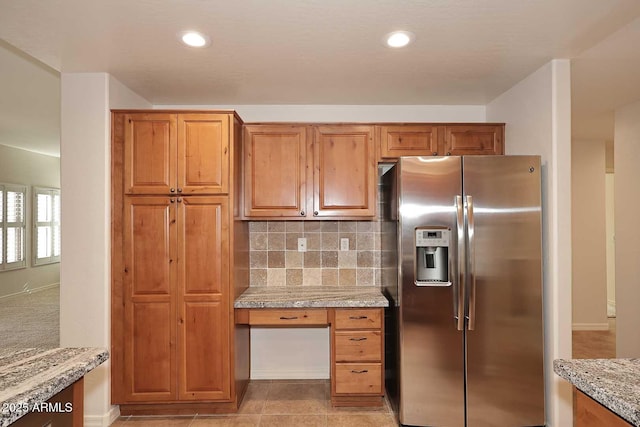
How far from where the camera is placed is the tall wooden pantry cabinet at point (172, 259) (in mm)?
2607

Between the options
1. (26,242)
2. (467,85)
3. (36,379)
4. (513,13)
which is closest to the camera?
(36,379)

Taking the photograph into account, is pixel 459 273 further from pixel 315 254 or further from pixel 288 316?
pixel 315 254

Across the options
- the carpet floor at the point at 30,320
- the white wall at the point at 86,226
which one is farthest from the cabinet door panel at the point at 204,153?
the carpet floor at the point at 30,320

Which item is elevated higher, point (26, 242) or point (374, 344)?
point (26, 242)

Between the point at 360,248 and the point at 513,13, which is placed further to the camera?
the point at 360,248

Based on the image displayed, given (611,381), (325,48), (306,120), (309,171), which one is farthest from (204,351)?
(611,381)

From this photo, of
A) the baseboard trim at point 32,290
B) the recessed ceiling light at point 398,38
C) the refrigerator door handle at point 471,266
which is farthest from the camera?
the baseboard trim at point 32,290

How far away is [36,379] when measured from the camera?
3.45ft

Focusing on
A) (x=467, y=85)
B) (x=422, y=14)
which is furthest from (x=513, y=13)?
(x=467, y=85)

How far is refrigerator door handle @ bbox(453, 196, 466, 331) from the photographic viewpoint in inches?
92.4

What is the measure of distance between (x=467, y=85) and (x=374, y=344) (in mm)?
2101

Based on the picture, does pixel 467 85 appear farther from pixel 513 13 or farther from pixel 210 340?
pixel 210 340

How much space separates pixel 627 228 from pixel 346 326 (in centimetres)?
292

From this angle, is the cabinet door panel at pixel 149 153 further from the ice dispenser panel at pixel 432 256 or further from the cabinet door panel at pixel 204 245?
the ice dispenser panel at pixel 432 256
